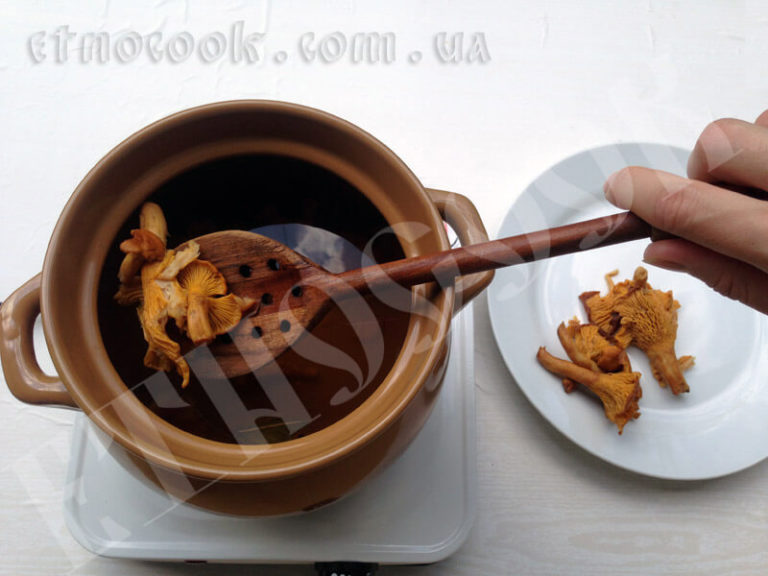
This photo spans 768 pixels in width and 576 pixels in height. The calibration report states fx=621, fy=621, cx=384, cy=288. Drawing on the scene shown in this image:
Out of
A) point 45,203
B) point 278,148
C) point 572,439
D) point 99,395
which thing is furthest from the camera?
point 45,203

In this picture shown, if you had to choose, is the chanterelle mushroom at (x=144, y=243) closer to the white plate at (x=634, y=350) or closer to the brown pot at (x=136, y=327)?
the brown pot at (x=136, y=327)

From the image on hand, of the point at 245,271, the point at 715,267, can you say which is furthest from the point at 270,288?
the point at 715,267

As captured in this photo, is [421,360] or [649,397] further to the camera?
[649,397]

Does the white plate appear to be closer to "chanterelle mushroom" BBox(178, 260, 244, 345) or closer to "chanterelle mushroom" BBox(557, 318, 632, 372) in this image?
"chanterelle mushroom" BBox(557, 318, 632, 372)

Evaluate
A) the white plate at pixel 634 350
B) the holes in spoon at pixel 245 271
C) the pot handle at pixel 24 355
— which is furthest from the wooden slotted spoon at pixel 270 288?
the white plate at pixel 634 350

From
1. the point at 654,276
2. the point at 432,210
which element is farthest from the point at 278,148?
the point at 654,276

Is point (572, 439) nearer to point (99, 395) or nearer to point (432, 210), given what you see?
point (432, 210)
